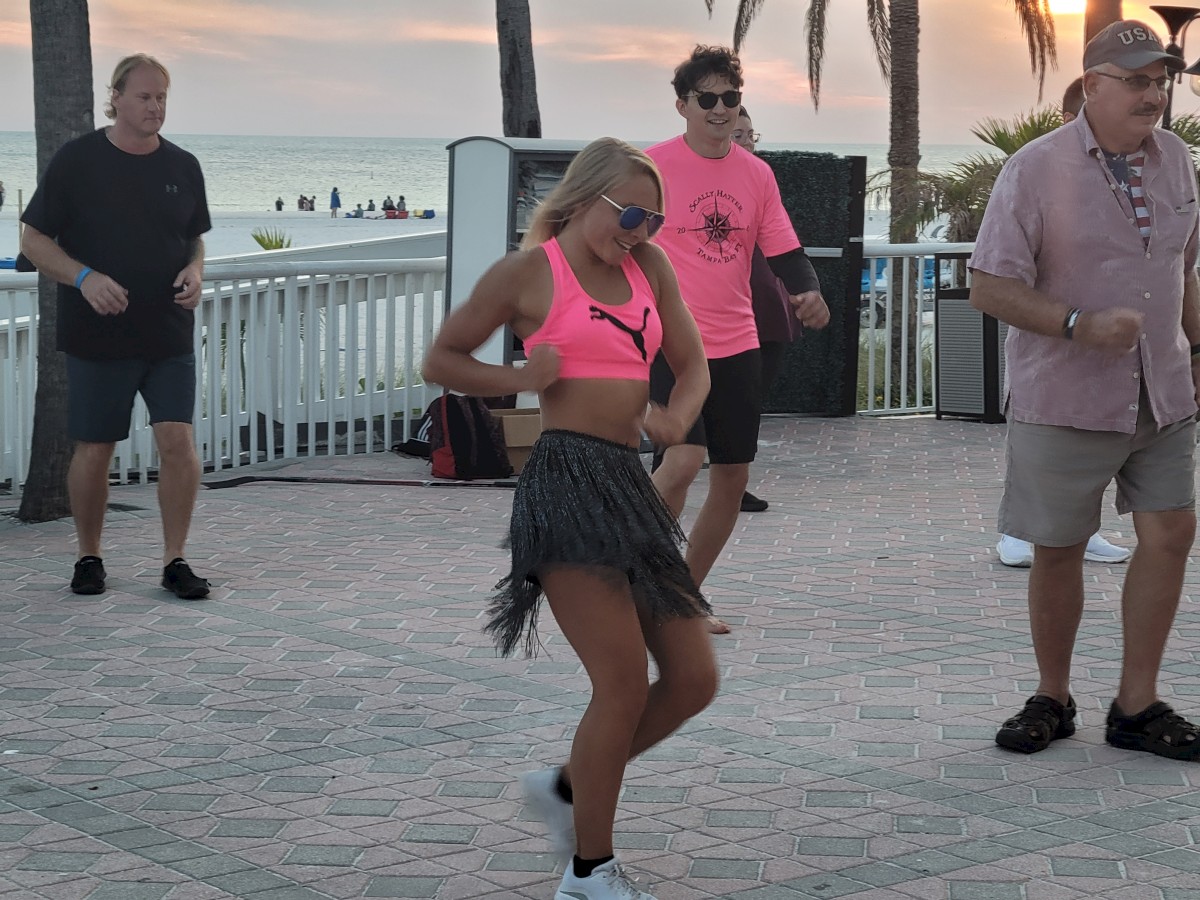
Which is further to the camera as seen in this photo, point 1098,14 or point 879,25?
point 879,25

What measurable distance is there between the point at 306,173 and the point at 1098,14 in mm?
126906

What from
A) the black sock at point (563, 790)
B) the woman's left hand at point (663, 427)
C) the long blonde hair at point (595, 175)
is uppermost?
the long blonde hair at point (595, 175)

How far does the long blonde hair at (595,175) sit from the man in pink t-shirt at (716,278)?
223 cm

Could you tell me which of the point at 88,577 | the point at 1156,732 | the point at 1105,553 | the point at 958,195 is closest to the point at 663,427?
the point at 1156,732

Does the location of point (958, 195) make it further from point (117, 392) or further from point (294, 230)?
point (294, 230)

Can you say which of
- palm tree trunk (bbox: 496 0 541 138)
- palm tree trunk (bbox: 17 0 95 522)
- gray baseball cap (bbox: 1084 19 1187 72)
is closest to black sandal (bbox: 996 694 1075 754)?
gray baseball cap (bbox: 1084 19 1187 72)

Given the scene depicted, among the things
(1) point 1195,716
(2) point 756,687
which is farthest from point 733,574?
(1) point 1195,716

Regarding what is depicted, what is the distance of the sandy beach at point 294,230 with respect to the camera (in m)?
54.6

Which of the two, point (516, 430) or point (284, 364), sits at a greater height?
point (284, 364)

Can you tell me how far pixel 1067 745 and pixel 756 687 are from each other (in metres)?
1.10

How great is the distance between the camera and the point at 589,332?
376cm

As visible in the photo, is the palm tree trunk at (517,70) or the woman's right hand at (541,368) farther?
the palm tree trunk at (517,70)

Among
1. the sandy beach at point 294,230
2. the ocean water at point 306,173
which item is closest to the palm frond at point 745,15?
the sandy beach at point 294,230

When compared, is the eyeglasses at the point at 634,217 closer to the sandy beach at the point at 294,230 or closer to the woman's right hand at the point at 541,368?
the woman's right hand at the point at 541,368
